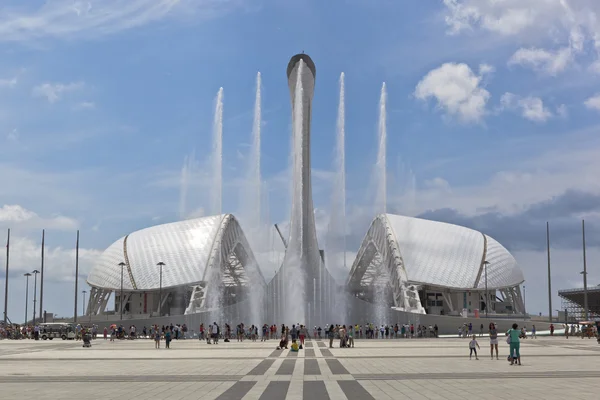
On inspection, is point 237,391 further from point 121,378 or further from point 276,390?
point 121,378

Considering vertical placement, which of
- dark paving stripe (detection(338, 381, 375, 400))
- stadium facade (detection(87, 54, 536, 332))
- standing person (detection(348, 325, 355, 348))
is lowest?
dark paving stripe (detection(338, 381, 375, 400))

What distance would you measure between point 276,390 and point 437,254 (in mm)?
76726

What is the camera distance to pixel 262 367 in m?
27.0

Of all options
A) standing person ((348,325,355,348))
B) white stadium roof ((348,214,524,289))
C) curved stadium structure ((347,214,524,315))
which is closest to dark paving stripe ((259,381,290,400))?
standing person ((348,325,355,348))

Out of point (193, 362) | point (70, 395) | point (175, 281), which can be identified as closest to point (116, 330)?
point (175, 281)

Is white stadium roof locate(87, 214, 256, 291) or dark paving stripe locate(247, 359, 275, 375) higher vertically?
white stadium roof locate(87, 214, 256, 291)

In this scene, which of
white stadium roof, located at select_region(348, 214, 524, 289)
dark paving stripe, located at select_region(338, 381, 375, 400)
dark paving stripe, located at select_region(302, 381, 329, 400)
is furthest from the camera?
white stadium roof, located at select_region(348, 214, 524, 289)

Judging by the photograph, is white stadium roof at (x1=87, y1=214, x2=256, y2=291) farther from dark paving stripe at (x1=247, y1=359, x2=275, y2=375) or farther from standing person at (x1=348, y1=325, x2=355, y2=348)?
dark paving stripe at (x1=247, y1=359, x2=275, y2=375)

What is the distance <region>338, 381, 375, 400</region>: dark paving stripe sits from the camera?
665 inches

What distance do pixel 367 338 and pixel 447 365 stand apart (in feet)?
111

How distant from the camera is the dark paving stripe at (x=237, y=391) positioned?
17.2m

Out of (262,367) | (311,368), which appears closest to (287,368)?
(311,368)

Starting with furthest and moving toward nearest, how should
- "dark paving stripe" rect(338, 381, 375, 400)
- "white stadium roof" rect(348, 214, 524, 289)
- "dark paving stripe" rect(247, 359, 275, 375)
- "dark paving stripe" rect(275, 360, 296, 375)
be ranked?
"white stadium roof" rect(348, 214, 524, 289)
"dark paving stripe" rect(247, 359, 275, 375)
"dark paving stripe" rect(275, 360, 296, 375)
"dark paving stripe" rect(338, 381, 375, 400)

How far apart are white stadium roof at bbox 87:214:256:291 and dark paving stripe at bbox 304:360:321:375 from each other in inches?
2382
